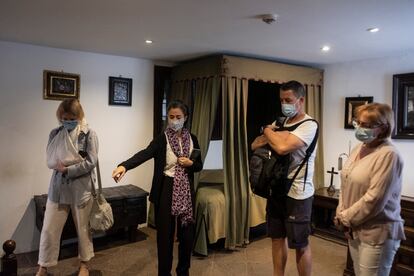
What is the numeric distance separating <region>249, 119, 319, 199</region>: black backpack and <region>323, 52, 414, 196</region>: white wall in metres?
2.10

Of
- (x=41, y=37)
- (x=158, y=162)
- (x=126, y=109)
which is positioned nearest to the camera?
(x=158, y=162)

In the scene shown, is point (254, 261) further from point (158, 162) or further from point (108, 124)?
point (108, 124)

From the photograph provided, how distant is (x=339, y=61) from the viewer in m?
3.98

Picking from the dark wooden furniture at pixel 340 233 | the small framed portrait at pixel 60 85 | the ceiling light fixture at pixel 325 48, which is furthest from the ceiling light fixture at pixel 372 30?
the small framed portrait at pixel 60 85

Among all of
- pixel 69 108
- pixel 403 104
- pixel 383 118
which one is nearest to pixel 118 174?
pixel 69 108

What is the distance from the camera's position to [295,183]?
1974mm

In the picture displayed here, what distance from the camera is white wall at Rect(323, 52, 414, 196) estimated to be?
11.5 ft

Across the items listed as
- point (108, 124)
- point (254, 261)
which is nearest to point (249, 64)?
point (108, 124)

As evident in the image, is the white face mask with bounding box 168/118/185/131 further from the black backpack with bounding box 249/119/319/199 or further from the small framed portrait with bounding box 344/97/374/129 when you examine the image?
the small framed portrait with bounding box 344/97/374/129

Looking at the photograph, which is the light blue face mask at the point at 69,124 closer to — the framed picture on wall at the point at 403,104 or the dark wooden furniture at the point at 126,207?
the dark wooden furniture at the point at 126,207

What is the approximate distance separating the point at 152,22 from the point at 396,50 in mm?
2409

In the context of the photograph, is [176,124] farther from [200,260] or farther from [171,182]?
[200,260]

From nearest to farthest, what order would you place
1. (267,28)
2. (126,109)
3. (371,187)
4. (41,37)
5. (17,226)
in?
(371,187)
(267,28)
(41,37)
(17,226)
(126,109)

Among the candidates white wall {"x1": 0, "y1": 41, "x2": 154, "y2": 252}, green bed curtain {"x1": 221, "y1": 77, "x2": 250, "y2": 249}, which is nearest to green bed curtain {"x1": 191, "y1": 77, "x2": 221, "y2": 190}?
green bed curtain {"x1": 221, "y1": 77, "x2": 250, "y2": 249}
